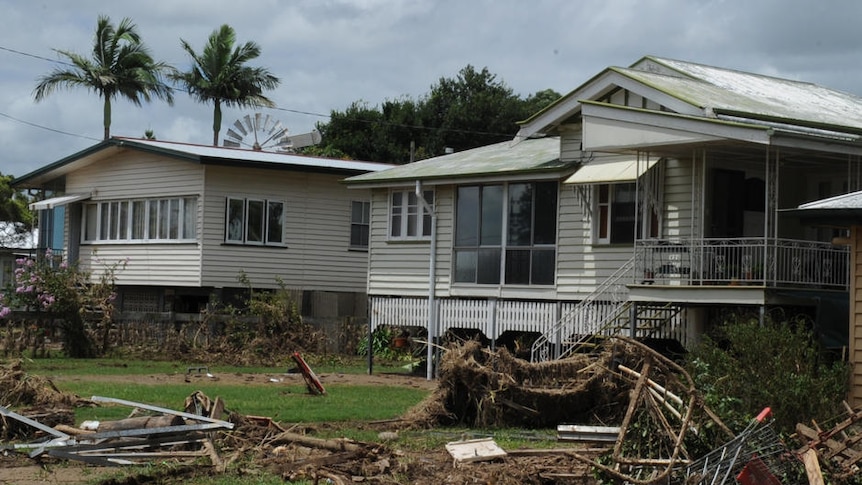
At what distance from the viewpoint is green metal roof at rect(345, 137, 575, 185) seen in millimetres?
26500

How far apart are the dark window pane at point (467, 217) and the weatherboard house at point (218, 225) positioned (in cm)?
812

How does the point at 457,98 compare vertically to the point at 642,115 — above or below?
above

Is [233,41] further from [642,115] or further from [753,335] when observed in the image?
[753,335]

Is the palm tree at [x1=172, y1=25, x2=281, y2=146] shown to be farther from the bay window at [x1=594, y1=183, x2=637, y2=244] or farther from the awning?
the bay window at [x1=594, y1=183, x2=637, y2=244]

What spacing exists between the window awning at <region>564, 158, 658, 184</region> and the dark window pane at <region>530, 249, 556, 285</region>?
81.7 inches

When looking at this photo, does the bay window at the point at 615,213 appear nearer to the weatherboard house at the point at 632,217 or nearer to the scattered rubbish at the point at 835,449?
the weatherboard house at the point at 632,217

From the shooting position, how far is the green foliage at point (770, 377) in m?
14.9

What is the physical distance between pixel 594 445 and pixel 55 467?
6201 millimetres

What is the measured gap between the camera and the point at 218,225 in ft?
116

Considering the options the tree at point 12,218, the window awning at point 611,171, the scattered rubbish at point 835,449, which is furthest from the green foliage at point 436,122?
the scattered rubbish at point 835,449

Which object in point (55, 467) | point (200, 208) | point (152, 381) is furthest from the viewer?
point (200, 208)

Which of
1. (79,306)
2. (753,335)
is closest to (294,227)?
(79,306)

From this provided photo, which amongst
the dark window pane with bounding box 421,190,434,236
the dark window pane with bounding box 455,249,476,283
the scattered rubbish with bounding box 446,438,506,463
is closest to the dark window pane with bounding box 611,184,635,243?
the dark window pane with bounding box 455,249,476,283

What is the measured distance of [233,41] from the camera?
56.5 m
